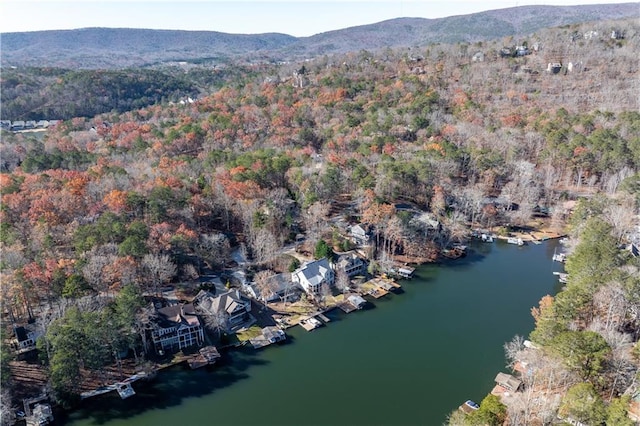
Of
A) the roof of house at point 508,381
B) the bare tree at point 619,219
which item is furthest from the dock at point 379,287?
the bare tree at point 619,219

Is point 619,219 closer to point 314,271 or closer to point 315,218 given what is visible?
point 315,218

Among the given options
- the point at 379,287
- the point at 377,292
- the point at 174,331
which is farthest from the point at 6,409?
the point at 379,287

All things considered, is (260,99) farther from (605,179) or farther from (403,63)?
(605,179)

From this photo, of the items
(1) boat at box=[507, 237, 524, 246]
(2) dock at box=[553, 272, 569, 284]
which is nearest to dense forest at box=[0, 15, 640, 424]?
(1) boat at box=[507, 237, 524, 246]

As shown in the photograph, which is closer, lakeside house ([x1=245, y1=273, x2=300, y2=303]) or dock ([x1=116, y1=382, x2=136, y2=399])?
dock ([x1=116, y1=382, x2=136, y2=399])

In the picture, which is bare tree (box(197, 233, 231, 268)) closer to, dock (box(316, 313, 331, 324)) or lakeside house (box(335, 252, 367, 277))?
lakeside house (box(335, 252, 367, 277))

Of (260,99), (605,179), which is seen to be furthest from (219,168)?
(605,179)
